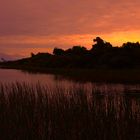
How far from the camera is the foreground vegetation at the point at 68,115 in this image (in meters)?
7.61

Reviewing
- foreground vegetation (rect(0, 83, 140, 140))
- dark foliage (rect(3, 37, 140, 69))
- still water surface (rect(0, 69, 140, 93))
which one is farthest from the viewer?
dark foliage (rect(3, 37, 140, 69))

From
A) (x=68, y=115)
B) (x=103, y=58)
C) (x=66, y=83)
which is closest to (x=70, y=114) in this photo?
(x=68, y=115)

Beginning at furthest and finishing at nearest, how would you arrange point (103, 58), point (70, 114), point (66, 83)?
1. point (103, 58)
2. point (66, 83)
3. point (70, 114)

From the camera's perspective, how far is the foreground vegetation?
7609mm

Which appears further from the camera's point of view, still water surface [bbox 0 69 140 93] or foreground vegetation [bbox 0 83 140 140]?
still water surface [bbox 0 69 140 93]

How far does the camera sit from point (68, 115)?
26.3 ft

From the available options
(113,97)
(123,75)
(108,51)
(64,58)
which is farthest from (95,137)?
(64,58)

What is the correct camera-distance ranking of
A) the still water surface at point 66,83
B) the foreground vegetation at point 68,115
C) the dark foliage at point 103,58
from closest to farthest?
1. the foreground vegetation at point 68,115
2. the still water surface at point 66,83
3. the dark foliage at point 103,58

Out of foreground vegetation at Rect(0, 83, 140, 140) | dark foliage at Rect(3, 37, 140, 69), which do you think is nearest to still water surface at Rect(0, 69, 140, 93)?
foreground vegetation at Rect(0, 83, 140, 140)

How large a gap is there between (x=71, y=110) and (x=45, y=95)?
0.79m

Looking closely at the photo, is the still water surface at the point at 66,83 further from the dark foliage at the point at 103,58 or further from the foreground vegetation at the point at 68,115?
the dark foliage at the point at 103,58

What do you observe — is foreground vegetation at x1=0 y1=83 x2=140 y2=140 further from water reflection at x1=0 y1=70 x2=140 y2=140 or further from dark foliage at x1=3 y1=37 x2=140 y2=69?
dark foliage at x1=3 y1=37 x2=140 y2=69

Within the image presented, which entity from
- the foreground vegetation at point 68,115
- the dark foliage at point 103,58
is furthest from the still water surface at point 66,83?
the dark foliage at point 103,58

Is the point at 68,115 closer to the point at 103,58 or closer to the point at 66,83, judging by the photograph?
the point at 66,83
